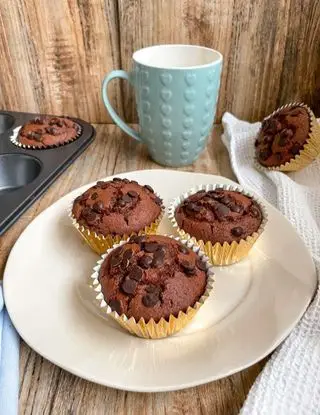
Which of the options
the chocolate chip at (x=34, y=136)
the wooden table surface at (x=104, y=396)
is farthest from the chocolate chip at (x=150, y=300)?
the chocolate chip at (x=34, y=136)

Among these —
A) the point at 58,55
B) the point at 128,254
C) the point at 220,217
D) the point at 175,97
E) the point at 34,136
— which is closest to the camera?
the point at 128,254

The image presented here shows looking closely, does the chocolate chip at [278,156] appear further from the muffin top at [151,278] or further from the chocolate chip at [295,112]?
the muffin top at [151,278]

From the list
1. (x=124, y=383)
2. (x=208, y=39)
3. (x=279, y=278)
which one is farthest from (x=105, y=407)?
(x=208, y=39)

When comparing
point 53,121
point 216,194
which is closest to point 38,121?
point 53,121

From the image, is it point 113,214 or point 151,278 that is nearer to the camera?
point 151,278

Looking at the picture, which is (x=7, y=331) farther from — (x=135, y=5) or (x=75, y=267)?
(x=135, y=5)

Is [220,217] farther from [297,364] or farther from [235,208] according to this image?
[297,364]
